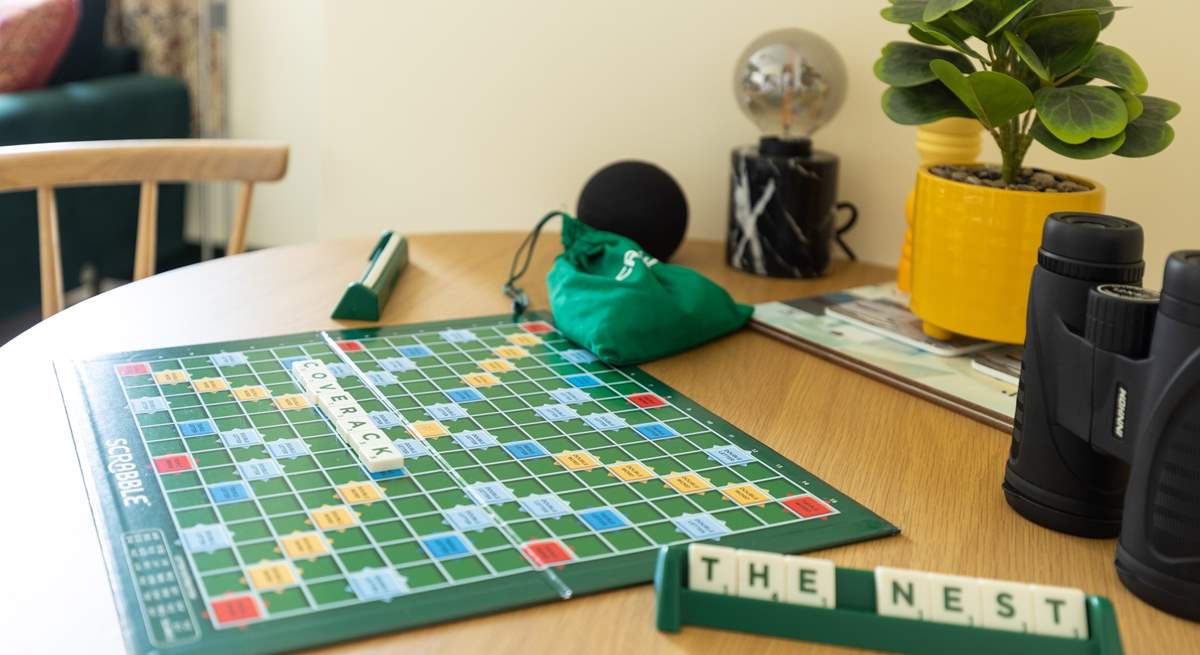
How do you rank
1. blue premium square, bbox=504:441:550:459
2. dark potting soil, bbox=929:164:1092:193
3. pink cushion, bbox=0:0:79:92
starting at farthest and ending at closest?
pink cushion, bbox=0:0:79:92 → dark potting soil, bbox=929:164:1092:193 → blue premium square, bbox=504:441:550:459

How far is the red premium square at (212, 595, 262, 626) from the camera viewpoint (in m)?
0.63

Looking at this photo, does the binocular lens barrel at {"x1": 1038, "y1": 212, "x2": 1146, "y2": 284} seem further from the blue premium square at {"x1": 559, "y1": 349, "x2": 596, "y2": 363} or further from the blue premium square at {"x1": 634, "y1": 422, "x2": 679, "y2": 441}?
the blue premium square at {"x1": 559, "y1": 349, "x2": 596, "y2": 363}

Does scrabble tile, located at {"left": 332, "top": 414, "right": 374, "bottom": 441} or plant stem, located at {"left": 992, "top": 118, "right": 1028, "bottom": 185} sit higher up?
plant stem, located at {"left": 992, "top": 118, "right": 1028, "bottom": 185}

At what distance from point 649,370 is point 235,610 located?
538mm

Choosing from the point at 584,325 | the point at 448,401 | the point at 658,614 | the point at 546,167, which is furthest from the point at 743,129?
the point at 658,614

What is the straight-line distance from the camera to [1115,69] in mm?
983

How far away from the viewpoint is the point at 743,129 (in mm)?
1599

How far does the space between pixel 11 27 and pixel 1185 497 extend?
264cm

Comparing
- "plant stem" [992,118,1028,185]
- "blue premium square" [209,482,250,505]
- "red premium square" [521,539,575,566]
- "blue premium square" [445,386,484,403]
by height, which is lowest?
"red premium square" [521,539,575,566]

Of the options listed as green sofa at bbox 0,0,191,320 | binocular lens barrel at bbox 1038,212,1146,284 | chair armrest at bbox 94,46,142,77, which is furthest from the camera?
chair armrest at bbox 94,46,142,77

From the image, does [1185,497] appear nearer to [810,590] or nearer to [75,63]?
[810,590]

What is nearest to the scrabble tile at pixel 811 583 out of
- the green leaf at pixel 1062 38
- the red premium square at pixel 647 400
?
the red premium square at pixel 647 400

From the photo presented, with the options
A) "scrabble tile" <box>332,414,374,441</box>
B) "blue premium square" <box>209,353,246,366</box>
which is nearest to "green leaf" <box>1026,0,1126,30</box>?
"scrabble tile" <box>332,414,374,441</box>

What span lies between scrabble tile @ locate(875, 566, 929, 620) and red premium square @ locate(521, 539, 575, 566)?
0.62 feet
